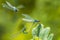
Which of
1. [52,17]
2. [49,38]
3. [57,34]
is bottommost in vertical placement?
[49,38]

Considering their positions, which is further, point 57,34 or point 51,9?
point 51,9

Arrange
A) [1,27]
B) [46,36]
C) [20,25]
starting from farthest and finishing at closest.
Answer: [1,27], [20,25], [46,36]

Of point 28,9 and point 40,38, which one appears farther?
point 28,9

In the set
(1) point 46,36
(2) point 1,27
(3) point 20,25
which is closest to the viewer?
(1) point 46,36

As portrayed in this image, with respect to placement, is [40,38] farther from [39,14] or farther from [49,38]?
[39,14]

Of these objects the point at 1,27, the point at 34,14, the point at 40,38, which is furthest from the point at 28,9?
the point at 40,38

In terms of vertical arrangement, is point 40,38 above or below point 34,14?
below

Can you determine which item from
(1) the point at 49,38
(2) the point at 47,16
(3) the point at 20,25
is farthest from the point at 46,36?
(2) the point at 47,16

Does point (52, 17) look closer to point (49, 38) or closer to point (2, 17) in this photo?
point (2, 17)

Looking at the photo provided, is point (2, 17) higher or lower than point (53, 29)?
higher
